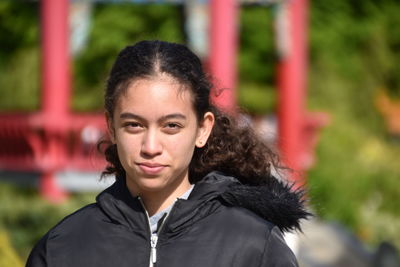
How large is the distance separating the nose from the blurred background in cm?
466

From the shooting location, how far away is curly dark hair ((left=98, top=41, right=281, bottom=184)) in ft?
8.48

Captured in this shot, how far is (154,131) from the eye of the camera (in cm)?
249

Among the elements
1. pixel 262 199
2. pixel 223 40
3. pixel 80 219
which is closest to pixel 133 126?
pixel 80 219

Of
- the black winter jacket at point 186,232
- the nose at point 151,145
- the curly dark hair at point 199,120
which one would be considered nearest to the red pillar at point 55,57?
the curly dark hair at point 199,120

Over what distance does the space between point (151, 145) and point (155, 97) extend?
0.12 meters

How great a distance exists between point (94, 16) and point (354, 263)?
405 inches

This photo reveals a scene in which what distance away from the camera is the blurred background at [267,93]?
33.0ft

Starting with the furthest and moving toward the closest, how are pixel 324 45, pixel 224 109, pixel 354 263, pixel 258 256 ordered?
pixel 324 45
pixel 354 263
pixel 224 109
pixel 258 256

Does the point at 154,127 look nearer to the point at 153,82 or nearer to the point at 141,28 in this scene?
the point at 153,82

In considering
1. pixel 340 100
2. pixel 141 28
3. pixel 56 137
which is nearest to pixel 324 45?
pixel 340 100

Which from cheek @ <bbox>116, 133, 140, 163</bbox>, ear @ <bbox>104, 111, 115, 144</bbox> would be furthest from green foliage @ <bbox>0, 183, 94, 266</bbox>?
cheek @ <bbox>116, 133, 140, 163</bbox>

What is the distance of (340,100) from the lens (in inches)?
785

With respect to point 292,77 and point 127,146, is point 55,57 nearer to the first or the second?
point 292,77

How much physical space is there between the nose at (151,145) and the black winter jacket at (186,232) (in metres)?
0.15
